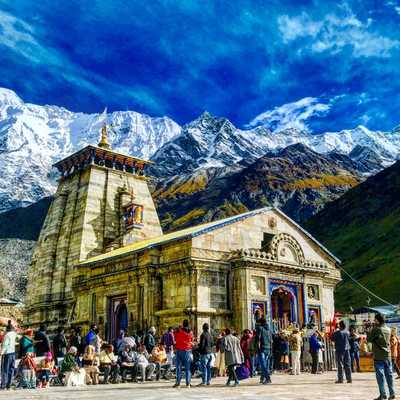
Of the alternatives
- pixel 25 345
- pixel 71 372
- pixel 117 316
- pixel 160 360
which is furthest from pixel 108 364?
pixel 117 316

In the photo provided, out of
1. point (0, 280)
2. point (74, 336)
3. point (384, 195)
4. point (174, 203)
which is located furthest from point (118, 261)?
point (174, 203)

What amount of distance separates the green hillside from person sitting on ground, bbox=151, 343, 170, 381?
177 feet

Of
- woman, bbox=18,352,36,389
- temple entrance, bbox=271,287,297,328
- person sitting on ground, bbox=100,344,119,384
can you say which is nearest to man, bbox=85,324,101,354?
person sitting on ground, bbox=100,344,119,384

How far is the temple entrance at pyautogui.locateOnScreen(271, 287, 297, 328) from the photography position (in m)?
26.8

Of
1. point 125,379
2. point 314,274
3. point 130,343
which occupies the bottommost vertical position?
point 125,379

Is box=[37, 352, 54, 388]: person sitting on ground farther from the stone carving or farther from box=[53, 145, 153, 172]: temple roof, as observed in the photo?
box=[53, 145, 153, 172]: temple roof

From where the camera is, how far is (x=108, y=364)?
62.1 ft

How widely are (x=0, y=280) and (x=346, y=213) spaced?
7038 cm

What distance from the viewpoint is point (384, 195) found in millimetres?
113625

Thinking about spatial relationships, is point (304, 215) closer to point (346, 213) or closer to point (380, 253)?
point (346, 213)

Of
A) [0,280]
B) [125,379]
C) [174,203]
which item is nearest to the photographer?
[125,379]

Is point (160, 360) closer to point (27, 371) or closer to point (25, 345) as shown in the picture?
point (27, 371)

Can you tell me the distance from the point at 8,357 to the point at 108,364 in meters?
3.57

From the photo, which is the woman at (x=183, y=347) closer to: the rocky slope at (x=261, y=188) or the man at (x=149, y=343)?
the man at (x=149, y=343)
